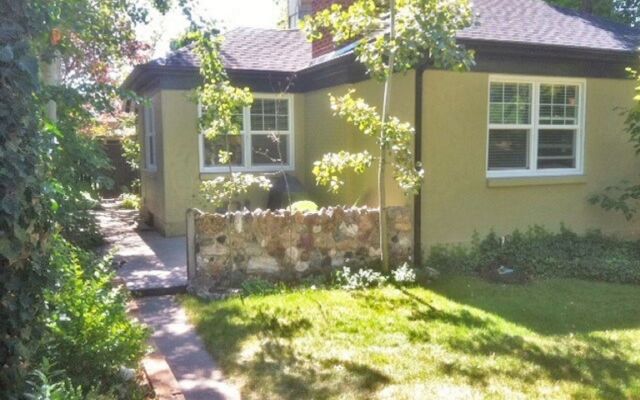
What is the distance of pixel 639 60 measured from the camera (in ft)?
29.6

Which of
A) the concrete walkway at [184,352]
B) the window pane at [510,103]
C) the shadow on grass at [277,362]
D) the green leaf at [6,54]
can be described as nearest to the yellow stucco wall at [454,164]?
the window pane at [510,103]

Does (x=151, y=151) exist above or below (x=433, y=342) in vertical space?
above

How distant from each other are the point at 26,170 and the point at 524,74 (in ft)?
24.9

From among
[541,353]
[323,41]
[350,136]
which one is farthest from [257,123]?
[541,353]

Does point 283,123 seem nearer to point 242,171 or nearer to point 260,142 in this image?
point 260,142

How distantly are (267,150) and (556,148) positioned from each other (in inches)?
206

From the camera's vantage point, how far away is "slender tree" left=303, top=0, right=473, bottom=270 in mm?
6438

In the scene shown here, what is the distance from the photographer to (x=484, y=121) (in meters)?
8.40

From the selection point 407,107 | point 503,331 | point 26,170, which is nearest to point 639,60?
point 407,107

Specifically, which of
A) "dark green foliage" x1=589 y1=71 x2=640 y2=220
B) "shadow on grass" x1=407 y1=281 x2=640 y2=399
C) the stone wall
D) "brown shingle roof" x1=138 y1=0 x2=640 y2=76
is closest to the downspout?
the stone wall

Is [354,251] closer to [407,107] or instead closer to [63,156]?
[407,107]

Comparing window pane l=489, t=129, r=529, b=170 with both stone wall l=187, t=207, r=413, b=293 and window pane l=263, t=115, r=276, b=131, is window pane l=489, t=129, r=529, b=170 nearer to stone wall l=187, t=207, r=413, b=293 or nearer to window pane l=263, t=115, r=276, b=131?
stone wall l=187, t=207, r=413, b=293

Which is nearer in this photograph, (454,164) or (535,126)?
(454,164)

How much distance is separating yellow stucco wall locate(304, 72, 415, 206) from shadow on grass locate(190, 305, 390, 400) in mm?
3153
